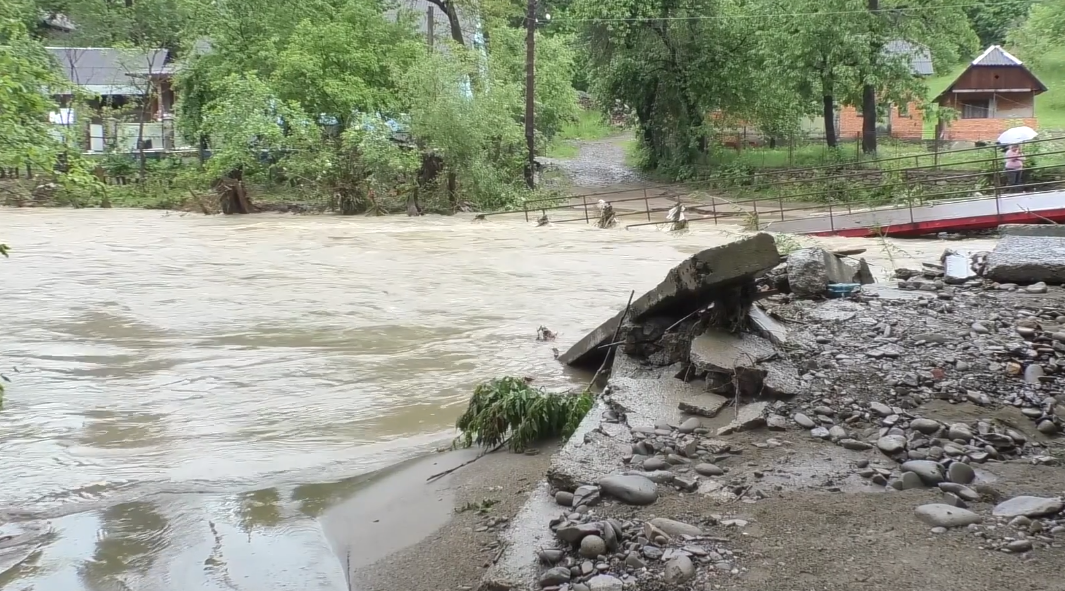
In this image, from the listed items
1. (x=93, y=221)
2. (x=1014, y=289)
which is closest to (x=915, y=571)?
(x=1014, y=289)

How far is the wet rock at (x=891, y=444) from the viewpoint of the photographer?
4.86m

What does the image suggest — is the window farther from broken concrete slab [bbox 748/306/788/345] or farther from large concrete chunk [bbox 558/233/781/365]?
large concrete chunk [bbox 558/233/781/365]

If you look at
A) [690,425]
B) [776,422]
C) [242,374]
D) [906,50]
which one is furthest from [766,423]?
[906,50]

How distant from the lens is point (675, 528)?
13.0 ft

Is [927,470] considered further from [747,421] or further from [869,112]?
[869,112]

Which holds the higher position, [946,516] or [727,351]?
[727,351]

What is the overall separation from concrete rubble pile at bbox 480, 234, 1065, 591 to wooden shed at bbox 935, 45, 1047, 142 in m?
35.5

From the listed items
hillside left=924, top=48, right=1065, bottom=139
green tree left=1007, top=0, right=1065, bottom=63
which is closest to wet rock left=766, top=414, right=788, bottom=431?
green tree left=1007, top=0, right=1065, bottom=63

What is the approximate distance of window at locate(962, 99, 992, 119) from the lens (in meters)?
40.5

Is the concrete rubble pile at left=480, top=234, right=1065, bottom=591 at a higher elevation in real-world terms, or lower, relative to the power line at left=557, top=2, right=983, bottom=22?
lower

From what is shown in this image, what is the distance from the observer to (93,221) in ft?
86.2

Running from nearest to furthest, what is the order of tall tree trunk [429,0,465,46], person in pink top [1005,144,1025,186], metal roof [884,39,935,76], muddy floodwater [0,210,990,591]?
muddy floodwater [0,210,990,591]
person in pink top [1005,144,1025,186]
metal roof [884,39,935,76]
tall tree trunk [429,0,465,46]

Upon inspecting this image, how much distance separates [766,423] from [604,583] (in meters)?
2.26

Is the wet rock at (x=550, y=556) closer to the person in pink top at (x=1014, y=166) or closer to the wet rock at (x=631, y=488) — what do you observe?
the wet rock at (x=631, y=488)
